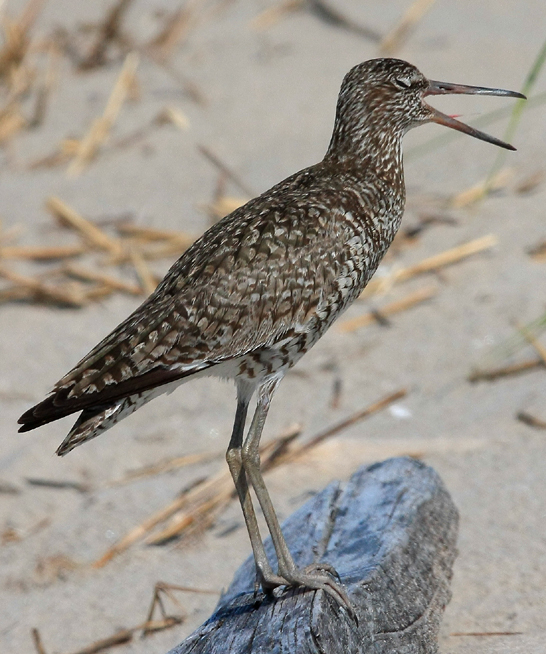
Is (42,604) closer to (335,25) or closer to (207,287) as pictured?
(207,287)

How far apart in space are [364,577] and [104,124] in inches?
237

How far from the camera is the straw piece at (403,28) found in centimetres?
904

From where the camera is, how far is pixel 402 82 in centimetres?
429

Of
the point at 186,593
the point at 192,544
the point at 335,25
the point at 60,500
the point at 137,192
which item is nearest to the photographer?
the point at 186,593

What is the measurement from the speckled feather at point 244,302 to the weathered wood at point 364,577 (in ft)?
2.01

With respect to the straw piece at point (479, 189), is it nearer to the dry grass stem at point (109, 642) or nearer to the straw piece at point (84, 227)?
the straw piece at point (84, 227)

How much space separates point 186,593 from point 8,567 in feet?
3.32

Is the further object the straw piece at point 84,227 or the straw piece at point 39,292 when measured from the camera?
the straw piece at point 84,227

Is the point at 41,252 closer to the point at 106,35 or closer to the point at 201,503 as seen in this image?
the point at 106,35

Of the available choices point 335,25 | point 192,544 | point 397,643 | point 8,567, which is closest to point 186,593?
point 192,544

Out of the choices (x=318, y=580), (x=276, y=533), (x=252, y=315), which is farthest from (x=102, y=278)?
(x=318, y=580)

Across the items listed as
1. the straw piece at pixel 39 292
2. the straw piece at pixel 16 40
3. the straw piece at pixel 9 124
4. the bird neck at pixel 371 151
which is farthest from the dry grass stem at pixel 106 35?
the bird neck at pixel 371 151

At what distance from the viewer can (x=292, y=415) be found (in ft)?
19.6

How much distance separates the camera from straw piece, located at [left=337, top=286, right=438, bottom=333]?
6535 mm
